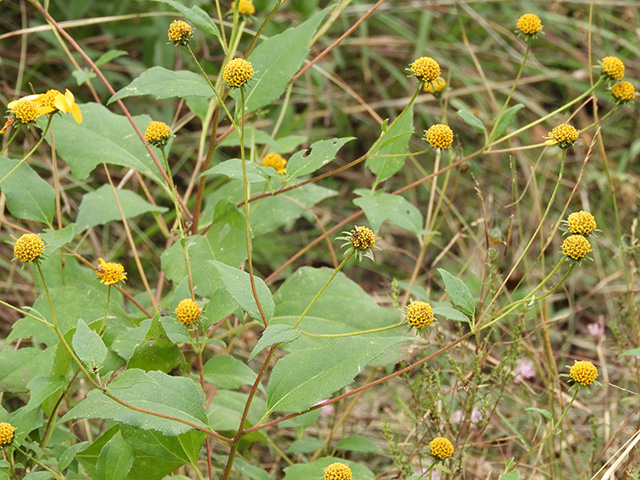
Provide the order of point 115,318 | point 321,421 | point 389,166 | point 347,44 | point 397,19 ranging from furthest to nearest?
point 397,19 → point 347,44 → point 321,421 → point 389,166 → point 115,318

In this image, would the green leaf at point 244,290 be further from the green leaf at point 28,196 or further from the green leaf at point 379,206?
the green leaf at point 28,196

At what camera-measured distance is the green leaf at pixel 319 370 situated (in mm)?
1002

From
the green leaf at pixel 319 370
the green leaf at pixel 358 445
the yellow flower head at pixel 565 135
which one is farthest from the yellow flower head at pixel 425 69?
the green leaf at pixel 358 445

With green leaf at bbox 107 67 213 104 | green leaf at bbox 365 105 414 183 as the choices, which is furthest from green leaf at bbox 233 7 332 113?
green leaf at bbox 365 105 414 183

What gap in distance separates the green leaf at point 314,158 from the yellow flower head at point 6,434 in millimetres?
568

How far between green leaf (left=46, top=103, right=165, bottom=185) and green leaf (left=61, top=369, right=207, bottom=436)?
481 millimetres

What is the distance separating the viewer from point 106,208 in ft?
4.90

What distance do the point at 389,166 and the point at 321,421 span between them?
30.0 inches

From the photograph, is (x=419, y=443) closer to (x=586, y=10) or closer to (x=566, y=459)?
(x=566, y=459)

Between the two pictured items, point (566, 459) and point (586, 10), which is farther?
point (586, 10)

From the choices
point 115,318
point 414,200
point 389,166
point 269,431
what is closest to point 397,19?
point 414,200

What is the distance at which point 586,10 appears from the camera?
9.84ft

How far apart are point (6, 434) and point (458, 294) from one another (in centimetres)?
68

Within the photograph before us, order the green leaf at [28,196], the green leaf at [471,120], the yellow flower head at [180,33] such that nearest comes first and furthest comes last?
the yellow flower head at [180,33] < the green leaf at [471,120] < the green leaf at [28,196]
